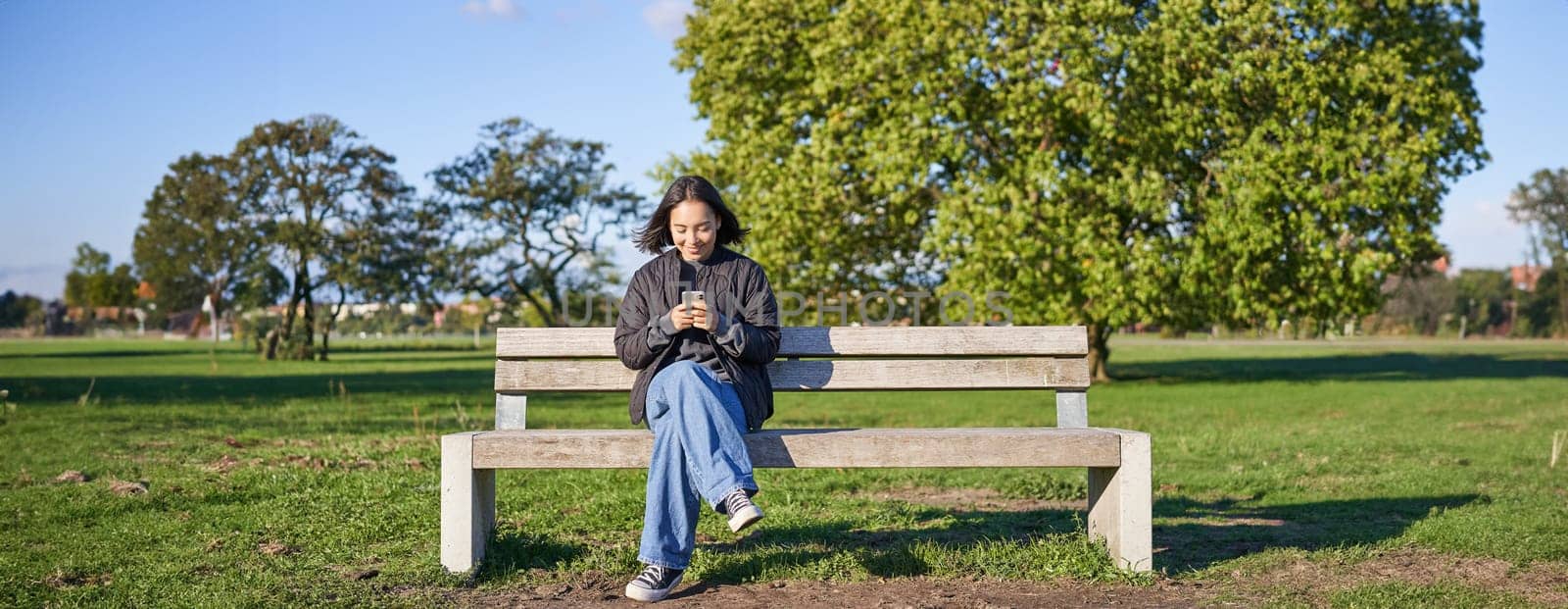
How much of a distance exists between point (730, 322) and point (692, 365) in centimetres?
30

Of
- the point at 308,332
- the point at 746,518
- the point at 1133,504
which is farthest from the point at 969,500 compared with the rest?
the point at 308,332

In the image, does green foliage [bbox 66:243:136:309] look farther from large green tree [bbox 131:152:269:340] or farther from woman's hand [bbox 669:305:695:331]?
woman's hand [bbox 669:305:695:331]

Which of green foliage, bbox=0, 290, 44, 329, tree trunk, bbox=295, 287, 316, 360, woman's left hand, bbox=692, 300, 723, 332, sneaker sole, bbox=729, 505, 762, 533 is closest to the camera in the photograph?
sneaker sole, bbox=729, 505, 762, 533

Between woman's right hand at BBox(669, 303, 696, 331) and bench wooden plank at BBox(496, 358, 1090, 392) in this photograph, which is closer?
woman's right hand at BBox(669, 303, 696, 331)

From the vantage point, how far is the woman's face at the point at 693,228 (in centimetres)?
499

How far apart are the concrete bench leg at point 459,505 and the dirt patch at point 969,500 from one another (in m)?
3.00

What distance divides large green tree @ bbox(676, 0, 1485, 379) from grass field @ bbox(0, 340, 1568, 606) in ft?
21.0

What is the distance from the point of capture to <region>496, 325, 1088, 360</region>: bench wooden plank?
5242 mm

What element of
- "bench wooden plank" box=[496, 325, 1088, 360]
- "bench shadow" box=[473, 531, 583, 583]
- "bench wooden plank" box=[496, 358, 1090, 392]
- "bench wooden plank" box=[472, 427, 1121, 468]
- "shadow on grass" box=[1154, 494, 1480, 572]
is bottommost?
"shadow on grass" box=[1154, 494, 1480, 572]

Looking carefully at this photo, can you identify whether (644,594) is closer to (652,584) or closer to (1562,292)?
(652,584)

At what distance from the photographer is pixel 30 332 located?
9056 cm

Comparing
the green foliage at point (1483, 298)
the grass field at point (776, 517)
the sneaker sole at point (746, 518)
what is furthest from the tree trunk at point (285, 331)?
the green foliage at point (1483, 298)

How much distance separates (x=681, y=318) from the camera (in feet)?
15.2

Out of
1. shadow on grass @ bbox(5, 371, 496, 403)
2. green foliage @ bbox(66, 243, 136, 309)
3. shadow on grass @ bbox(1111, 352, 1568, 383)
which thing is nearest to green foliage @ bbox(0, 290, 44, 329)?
green foliage @ bbox(66, 243, 136, 309)
